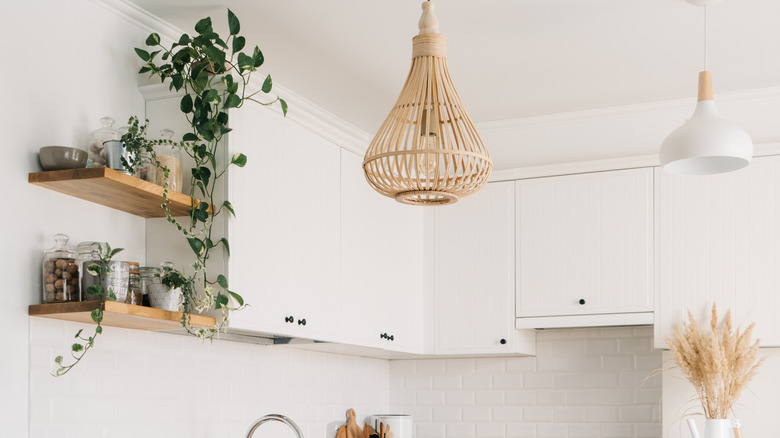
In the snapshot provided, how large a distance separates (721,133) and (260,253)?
164 centimetres

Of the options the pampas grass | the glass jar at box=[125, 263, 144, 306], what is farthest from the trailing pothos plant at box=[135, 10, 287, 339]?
the pampas grass

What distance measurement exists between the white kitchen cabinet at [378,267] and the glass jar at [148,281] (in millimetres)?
1143

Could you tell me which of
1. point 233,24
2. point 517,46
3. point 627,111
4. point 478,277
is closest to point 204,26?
point 233,24

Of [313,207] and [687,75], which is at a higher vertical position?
[687,75]

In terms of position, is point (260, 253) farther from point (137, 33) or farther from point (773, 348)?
point (773, 348)

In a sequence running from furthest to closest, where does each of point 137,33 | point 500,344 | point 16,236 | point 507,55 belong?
1. point 500,344
2. point 507,55
3. point 137,33
4. point 16,236

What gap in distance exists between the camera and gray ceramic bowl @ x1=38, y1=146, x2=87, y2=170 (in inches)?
97.6

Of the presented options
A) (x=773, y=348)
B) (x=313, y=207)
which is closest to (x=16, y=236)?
(x=313, y=207)

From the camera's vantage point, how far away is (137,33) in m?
3.01

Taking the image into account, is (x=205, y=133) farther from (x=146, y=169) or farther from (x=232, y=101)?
(x=146, y=169)

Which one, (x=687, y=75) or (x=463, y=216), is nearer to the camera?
(x=687, y=75)

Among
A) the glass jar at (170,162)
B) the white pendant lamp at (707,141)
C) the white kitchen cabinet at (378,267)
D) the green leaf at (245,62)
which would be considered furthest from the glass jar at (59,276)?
the white pendant lamp at (707,141)

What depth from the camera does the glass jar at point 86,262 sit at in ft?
8.09

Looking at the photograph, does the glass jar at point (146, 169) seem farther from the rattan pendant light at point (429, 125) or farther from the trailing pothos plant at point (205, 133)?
the rattan pendant light at point (429, 125)
